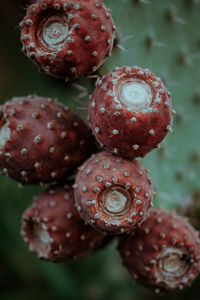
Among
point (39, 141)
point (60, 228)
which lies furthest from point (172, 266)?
point (39, 141)

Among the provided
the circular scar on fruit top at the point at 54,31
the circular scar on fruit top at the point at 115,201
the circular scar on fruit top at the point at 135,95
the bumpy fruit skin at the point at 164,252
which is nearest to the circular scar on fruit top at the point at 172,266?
the bumpy fruit skin at the point at 164,252

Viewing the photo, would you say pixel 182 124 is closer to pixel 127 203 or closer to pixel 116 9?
pixel 116 9

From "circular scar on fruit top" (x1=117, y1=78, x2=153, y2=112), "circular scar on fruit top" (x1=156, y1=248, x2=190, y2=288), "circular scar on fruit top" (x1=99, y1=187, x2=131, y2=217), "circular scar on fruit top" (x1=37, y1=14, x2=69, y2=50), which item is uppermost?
"circular scar on fruit top" (x1=37, y1=14, x2=69, y2=50)

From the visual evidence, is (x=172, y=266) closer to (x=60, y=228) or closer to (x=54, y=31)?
(x=60, y=228)

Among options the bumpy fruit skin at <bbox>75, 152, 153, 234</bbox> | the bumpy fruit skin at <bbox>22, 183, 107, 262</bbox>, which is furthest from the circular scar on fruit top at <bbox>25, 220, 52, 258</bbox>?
the bumpy fruit skin at <bbox>75, 152, 153, 234</bbox>

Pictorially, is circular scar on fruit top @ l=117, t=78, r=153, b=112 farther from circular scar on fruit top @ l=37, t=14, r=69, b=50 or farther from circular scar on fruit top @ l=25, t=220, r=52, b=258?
circular scar on fruit top @ l=25, t=220, r=52, b=258

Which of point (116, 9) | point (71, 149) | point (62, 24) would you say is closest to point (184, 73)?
point (116, 9)
